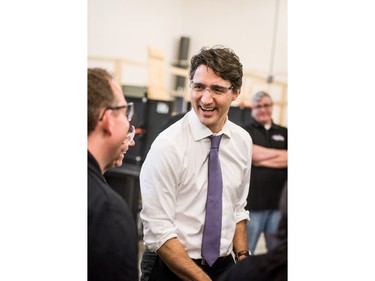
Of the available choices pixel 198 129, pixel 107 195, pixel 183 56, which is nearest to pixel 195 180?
pixel 198 129

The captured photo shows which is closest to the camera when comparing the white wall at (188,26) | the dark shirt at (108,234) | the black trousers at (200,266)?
the dark shirt at (108,234)

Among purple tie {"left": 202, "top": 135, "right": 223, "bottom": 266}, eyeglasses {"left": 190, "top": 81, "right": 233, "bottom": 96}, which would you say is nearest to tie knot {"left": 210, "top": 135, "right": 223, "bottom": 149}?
purple tie {"left": 202, "top": 135, "right": 223, "bottom": 266}

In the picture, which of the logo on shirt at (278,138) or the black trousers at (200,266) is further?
the logo on shirt at (278,138)

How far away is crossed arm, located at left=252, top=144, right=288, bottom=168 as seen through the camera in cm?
151

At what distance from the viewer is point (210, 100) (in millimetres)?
1415

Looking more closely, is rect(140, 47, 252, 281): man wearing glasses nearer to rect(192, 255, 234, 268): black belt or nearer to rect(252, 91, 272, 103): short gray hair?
rect(192, 255, 234, 268): black belt

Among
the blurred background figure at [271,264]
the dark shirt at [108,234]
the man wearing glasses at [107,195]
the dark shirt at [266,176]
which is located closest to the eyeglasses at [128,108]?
the man wearing glasses at [107,195]

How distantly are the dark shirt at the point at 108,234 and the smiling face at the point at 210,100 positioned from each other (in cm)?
30

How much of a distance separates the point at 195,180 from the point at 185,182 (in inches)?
1.1

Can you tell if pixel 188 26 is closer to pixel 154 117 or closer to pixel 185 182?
pixel 154 117

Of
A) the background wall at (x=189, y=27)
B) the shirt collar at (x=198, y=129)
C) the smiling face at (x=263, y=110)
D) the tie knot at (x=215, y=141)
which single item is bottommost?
the tie knot at (x=215, y=141)

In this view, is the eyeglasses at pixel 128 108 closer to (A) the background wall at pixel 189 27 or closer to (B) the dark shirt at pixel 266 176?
(A) the background wall at pixel 189 27

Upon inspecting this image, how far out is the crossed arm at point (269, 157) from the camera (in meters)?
1.51
